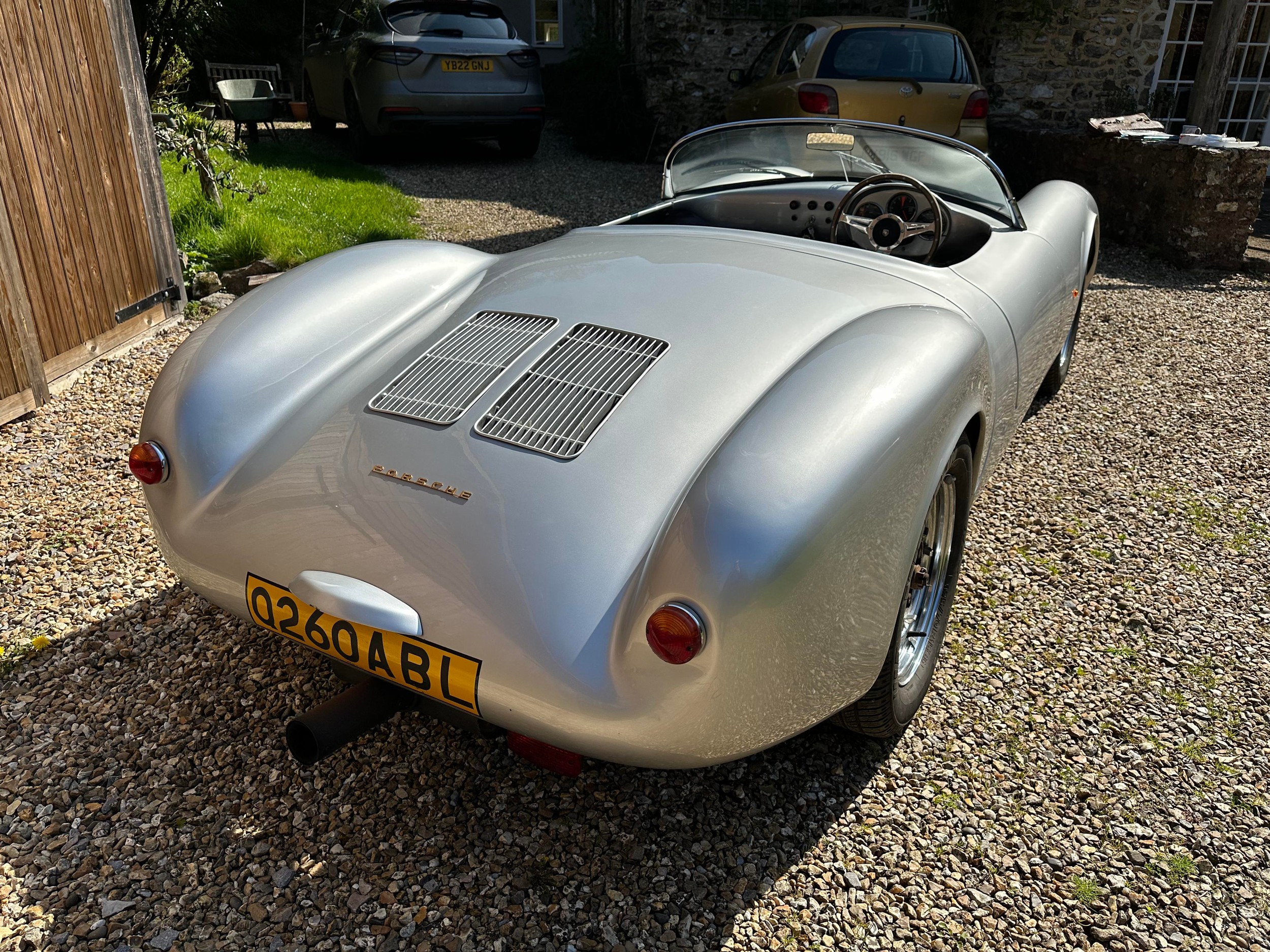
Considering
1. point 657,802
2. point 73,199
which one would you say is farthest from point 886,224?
point 73,199

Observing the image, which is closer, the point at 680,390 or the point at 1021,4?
the point at 680,390

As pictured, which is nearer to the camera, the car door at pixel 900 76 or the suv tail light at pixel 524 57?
the car door at pixel 900 76

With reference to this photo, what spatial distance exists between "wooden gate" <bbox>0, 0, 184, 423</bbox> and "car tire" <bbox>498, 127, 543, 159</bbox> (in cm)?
618

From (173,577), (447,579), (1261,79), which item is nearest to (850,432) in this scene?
(447,579)

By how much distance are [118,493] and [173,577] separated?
0.71 m

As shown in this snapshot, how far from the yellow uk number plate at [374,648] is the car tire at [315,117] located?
36.6 feet

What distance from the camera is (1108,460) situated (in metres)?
3.99

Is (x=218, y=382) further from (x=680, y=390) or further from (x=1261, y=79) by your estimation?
(x=1261, y=79)

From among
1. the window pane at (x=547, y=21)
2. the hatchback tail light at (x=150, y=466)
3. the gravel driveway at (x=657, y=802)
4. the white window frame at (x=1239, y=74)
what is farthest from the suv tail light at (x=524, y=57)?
the hatchback tail light at (x=150, y=466)

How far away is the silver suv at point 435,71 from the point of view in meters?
9.41

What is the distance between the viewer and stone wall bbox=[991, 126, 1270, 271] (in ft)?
22.5

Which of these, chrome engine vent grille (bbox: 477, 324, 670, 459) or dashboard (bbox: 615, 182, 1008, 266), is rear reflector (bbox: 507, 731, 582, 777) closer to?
chrome engine vent grille (bbox: 477, 324, 670, 459)

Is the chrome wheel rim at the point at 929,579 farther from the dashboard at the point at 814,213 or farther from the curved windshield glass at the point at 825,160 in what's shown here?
the curved windshield glass at the point at 825,160

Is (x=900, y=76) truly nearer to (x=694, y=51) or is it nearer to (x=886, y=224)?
(x=694, y=51)
